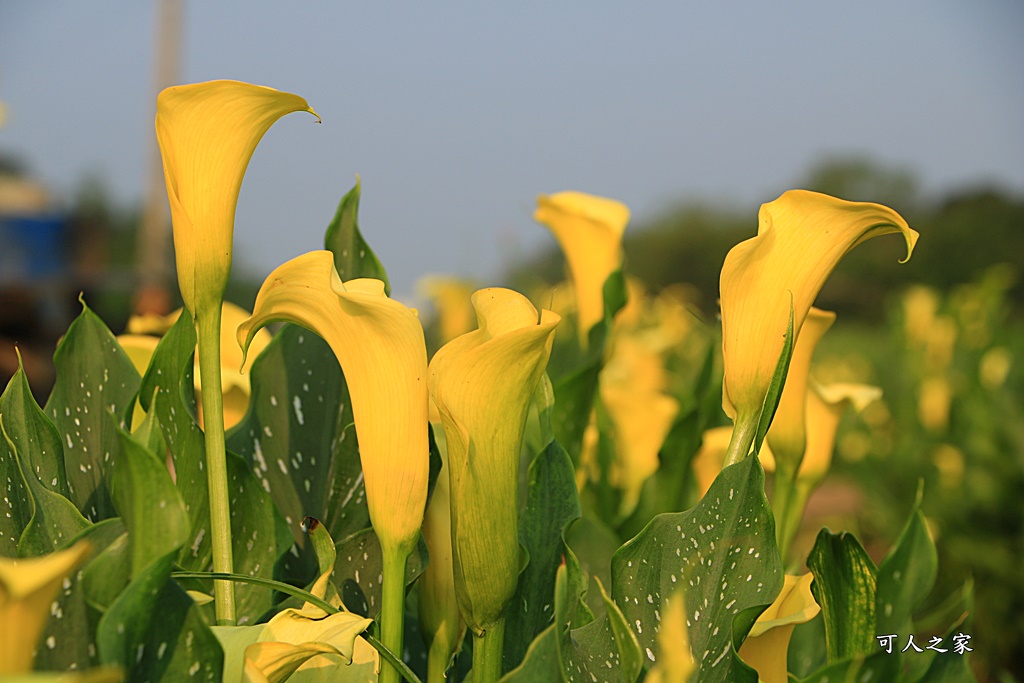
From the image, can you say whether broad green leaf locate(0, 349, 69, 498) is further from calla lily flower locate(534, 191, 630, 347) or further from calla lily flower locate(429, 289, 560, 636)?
calla lily flower locate(534, 191, 630, 347)

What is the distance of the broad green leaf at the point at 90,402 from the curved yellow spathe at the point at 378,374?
0.47ft

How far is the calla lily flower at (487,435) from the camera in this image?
0.34 metres

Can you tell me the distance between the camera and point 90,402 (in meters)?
0.47

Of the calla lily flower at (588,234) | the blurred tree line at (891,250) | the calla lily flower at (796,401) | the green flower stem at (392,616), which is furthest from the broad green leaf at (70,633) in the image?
the blurred tree line at (891,250)

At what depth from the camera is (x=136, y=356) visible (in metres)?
0.57

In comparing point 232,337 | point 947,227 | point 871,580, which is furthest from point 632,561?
point 947,227

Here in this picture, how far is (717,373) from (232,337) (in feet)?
1.48

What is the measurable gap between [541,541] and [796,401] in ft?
0.63

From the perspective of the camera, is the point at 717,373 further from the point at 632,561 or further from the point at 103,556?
the point at 103,556

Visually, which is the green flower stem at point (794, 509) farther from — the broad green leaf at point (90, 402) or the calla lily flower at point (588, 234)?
the broad green leaf at point (90, 402)

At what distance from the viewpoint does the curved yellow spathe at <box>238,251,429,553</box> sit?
0.35m

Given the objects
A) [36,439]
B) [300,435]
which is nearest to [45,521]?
[36,439]

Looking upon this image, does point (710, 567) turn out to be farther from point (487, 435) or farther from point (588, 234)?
point (588, 234)

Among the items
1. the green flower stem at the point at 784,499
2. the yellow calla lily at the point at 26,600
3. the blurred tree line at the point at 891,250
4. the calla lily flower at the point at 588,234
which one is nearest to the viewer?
the yellow calla lily at the point at 26,600
